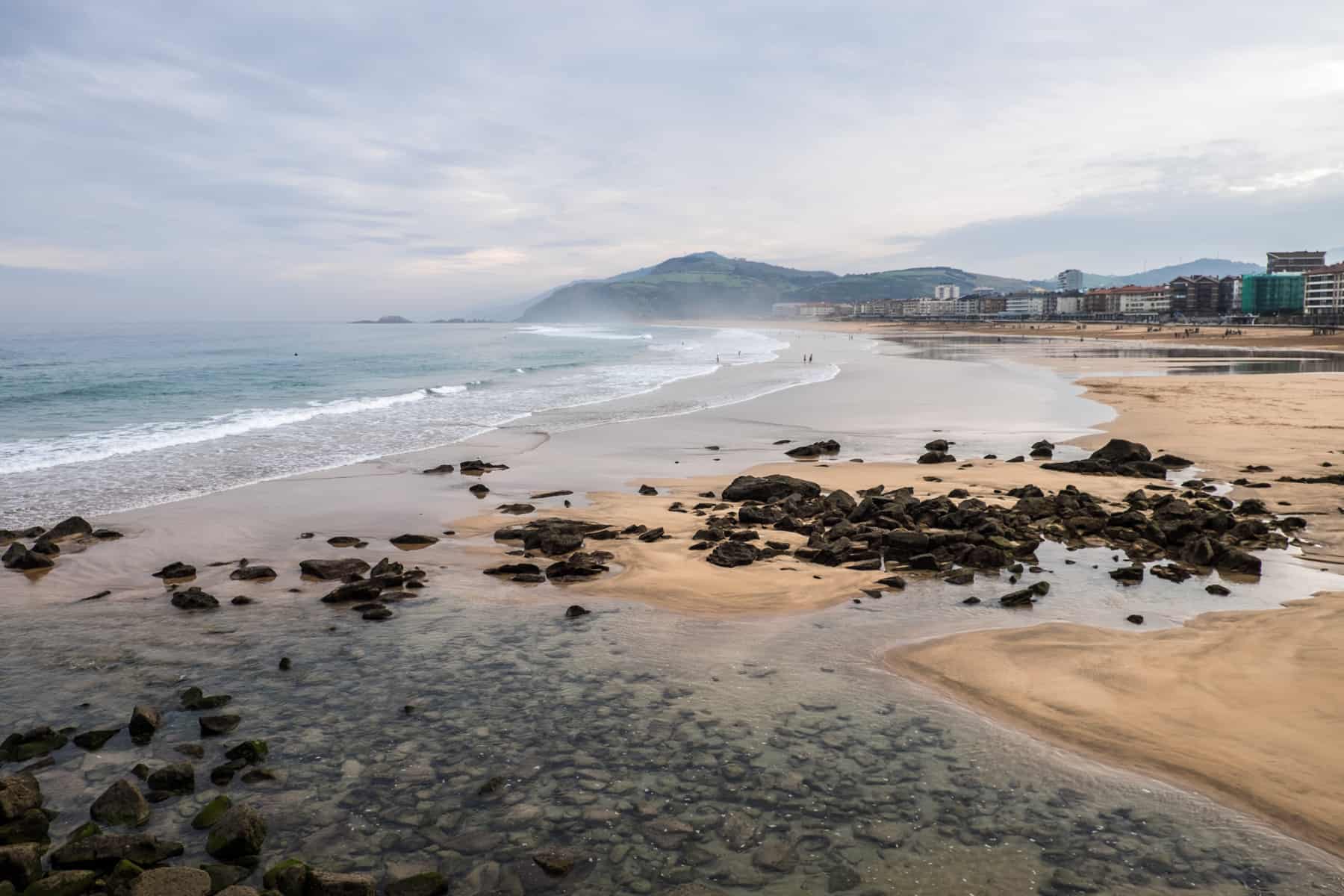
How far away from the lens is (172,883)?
5.18 m

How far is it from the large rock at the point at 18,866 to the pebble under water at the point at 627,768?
0.52m

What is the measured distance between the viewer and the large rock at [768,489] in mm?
16172

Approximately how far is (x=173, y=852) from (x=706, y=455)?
17.2 metres

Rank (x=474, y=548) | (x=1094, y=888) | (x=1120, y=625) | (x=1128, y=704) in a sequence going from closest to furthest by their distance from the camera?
(x=1094, y=888) < (x=1128, y=704) < (x=1120, y=625) < (x=474, y=548)

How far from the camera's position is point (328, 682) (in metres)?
8.44

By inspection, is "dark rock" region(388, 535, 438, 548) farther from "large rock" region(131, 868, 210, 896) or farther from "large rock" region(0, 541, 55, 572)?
"large rock" region(131, 868, 210, 896)

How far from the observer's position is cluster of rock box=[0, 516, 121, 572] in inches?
495

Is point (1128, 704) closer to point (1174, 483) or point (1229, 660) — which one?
point (1229, 660)

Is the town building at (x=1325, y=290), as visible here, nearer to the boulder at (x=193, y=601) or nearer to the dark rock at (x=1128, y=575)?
the dark rock at (x=1128, y=575)

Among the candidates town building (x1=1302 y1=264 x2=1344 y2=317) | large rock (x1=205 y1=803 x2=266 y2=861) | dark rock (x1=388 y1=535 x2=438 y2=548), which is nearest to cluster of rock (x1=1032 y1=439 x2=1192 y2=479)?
dark rock (x1=388 y1=535 x2=438 y2=548)

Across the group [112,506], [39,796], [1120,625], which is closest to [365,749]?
[39,796]

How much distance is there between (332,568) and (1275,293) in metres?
160

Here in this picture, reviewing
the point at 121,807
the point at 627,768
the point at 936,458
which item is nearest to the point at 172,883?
the point at 121,807

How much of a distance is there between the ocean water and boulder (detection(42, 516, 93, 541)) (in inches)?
70.5
